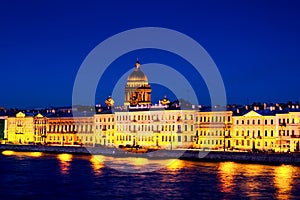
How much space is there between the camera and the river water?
25.7 meters

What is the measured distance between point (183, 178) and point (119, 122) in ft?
99.3

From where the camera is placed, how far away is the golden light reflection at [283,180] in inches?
1017

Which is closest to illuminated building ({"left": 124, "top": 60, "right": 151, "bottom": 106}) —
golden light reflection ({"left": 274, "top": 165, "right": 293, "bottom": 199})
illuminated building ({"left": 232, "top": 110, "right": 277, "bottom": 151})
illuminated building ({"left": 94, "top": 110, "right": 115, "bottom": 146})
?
illuminated building ({"left": 94, "top": 110, "right": 115, "bottom": 146})

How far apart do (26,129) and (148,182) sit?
43358 mm

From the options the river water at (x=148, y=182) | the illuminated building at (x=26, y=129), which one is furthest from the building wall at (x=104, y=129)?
the river water at (x=148, y=182)

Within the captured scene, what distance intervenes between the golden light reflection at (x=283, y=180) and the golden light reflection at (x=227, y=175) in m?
1.90

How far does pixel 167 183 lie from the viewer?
2930 cm

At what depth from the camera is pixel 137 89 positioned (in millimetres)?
70188

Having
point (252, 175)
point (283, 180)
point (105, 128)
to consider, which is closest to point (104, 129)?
point (105, 128)

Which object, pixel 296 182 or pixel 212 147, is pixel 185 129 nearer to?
pixel 212 147

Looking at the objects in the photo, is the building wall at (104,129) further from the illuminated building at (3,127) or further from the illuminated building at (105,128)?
the illuminated building at (3,127)

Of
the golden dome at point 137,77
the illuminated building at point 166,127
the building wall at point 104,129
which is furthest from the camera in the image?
the golden dome at point 137,77

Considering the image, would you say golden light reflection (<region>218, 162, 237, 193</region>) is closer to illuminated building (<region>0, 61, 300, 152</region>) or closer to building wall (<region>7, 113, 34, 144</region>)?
illuminated building (<region>0, 61, 300, 152</region>)

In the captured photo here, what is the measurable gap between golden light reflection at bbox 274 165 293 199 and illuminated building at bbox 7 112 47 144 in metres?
35.3
